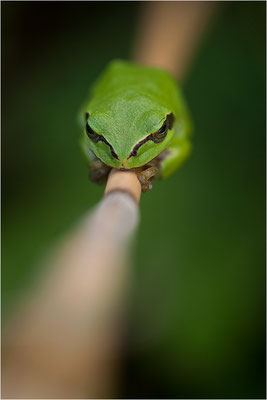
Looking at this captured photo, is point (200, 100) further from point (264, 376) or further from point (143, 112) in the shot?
point (264, 376)

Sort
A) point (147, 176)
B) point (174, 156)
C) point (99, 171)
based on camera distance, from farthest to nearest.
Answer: point (174, 156) < point (99, 171) < point (147, 176)

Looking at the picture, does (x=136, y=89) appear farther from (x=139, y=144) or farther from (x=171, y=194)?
(x=171, y=194)

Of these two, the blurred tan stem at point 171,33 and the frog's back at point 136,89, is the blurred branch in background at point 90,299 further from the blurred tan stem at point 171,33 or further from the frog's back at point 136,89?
the frog's back at point 136,89

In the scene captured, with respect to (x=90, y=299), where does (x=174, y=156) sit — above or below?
above

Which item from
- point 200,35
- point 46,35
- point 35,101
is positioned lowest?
point 35,101

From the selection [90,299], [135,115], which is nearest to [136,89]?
[135,115]

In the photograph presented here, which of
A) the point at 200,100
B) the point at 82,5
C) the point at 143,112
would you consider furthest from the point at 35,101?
the point at 143,112
